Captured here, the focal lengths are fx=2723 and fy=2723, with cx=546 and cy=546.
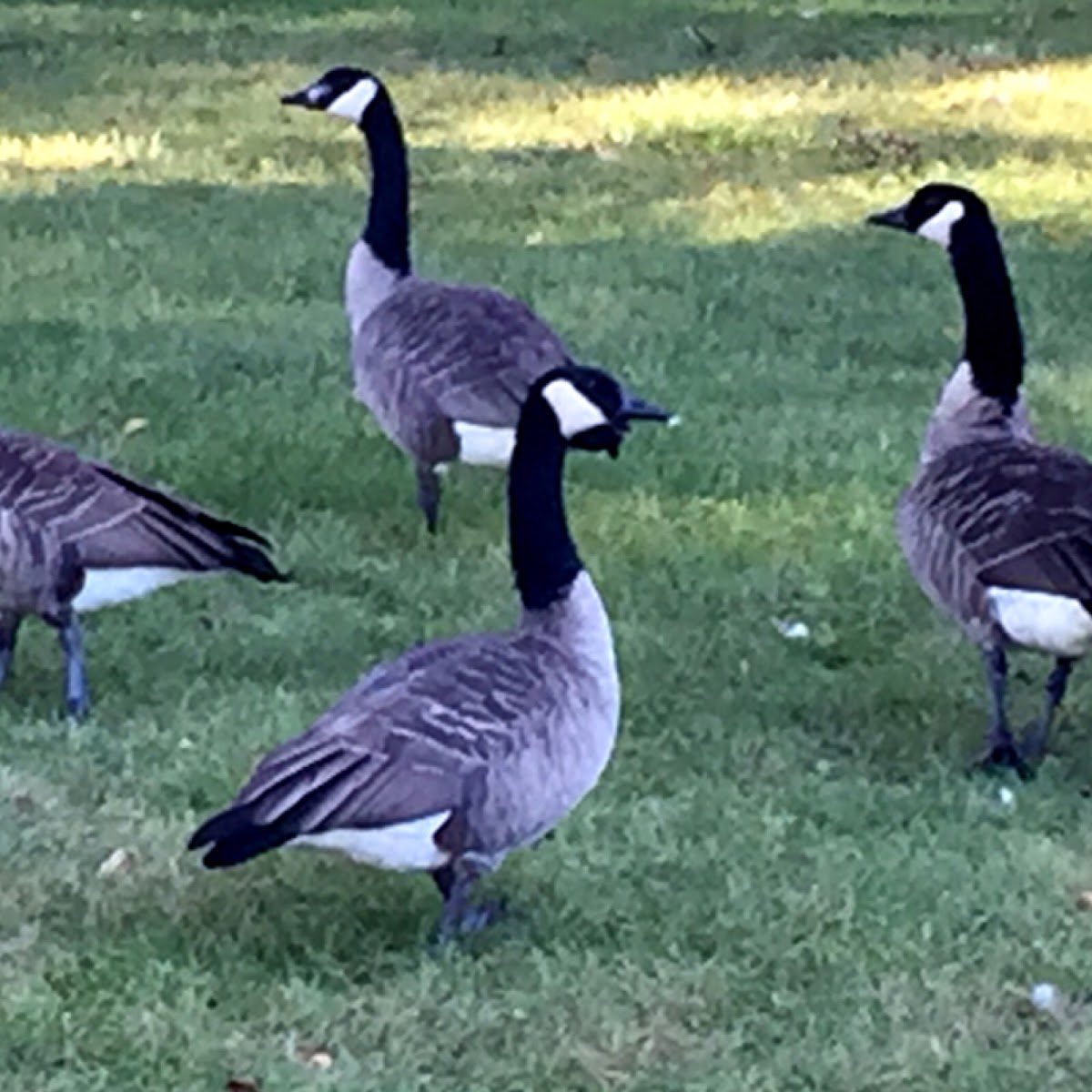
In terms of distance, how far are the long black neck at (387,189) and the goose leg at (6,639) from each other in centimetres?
273

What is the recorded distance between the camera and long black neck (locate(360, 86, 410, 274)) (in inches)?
364

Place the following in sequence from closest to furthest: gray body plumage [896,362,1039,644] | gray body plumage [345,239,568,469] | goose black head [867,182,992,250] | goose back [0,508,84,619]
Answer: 1. gray body plumage [896,362,1039,644]
2. goose back [0,508,84,619]
3. goose black head [867,182,992,250]
4. gray body plumage [345,239,568,469]

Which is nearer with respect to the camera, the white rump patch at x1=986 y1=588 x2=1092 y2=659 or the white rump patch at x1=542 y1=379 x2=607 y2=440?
the white rump patch at x1=542 y1=379 x2=607 y2=440

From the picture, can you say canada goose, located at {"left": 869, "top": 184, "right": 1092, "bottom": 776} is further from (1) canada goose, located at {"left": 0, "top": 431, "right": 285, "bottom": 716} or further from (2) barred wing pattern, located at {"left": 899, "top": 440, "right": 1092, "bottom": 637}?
(1) canada goose, located at {"left": 0, "top": 431, "right": 285, "bottom": 716}

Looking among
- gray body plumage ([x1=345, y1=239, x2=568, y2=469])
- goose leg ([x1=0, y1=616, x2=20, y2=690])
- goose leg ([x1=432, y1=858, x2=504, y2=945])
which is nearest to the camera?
goose leg ([x1=432, y1=858, x2=504, y2=945])

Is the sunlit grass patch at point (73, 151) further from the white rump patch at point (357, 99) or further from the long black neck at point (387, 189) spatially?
the long black neck at point (387, 189)

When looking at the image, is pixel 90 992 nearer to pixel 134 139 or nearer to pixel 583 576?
pixel 583 576

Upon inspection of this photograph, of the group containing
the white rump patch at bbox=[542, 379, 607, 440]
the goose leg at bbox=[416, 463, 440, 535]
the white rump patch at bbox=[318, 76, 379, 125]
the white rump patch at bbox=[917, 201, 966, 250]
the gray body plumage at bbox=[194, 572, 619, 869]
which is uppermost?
the white rump patch at bbox=[542, 379, 607, 440]

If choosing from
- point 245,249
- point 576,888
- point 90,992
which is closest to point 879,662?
point 576,888

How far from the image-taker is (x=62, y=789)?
6.17 m

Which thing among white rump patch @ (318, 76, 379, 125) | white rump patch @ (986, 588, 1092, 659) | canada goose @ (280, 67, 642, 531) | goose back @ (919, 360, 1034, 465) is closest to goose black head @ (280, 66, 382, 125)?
white rump patch @ (318, 76, 379, 125)

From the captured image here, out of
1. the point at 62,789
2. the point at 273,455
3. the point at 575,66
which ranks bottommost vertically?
the point at 575,66

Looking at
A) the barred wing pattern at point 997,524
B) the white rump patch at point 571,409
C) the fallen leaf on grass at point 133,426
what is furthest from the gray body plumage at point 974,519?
the fallen leaf on grass at point 133,426

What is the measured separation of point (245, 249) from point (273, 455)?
3.11 meters
